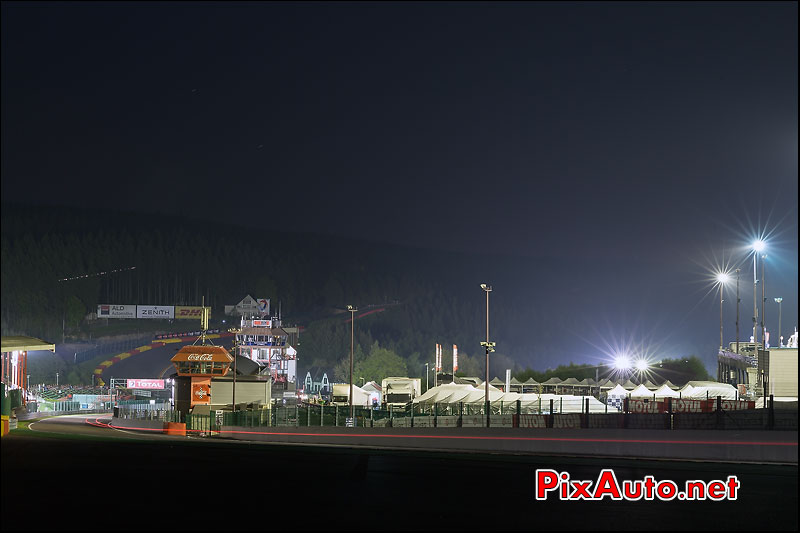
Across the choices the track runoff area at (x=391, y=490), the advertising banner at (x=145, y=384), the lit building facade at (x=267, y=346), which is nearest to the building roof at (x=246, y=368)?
the track runoff area at (x=391, y=490)

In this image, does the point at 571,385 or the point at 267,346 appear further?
the point at 267,346

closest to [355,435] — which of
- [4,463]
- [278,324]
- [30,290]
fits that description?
[4,463]

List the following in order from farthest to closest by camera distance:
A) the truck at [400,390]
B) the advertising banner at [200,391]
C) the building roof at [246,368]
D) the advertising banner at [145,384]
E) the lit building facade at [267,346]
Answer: the lit building facade at [267,346], the advertising banner at [145,384], the truck at [400,390], the building roof at [246,368], the advertising banner at [200,391]

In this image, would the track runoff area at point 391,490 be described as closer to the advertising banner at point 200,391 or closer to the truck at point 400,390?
the advertising banner at point 200,391

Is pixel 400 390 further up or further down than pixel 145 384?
further up

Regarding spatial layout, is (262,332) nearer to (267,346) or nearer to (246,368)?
(267,346)

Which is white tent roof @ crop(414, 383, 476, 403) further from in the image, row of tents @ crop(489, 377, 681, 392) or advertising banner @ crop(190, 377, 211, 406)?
row of tents @ crop(489, 377, 681, 392)

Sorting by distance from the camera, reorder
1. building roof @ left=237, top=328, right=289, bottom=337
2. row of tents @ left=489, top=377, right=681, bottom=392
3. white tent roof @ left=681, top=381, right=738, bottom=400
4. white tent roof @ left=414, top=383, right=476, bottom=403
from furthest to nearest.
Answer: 1. building roof @ left=237, top=328, right=289, bottom=337
2. row of tents @ left=489, top=377, right=681, bottom=392
3. white tent roof @ left=414, top=383, right=476, bottom=403
4. white tent roof @ left=681, top=381, right=738, bottom=400

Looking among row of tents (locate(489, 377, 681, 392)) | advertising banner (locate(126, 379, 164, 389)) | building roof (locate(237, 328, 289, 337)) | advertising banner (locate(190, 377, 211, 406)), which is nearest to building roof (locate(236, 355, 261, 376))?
advertising banner (locate(190, 377, 211, 406))

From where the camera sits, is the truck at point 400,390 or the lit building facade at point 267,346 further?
the lit building facade at point 267,346

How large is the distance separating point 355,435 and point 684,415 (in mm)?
17552

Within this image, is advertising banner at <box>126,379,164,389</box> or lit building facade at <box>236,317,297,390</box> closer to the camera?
advertising banner at <box>126,379,164,389</box>

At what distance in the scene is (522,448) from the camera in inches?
1355

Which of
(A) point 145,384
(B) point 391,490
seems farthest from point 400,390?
(B) point 391,490
